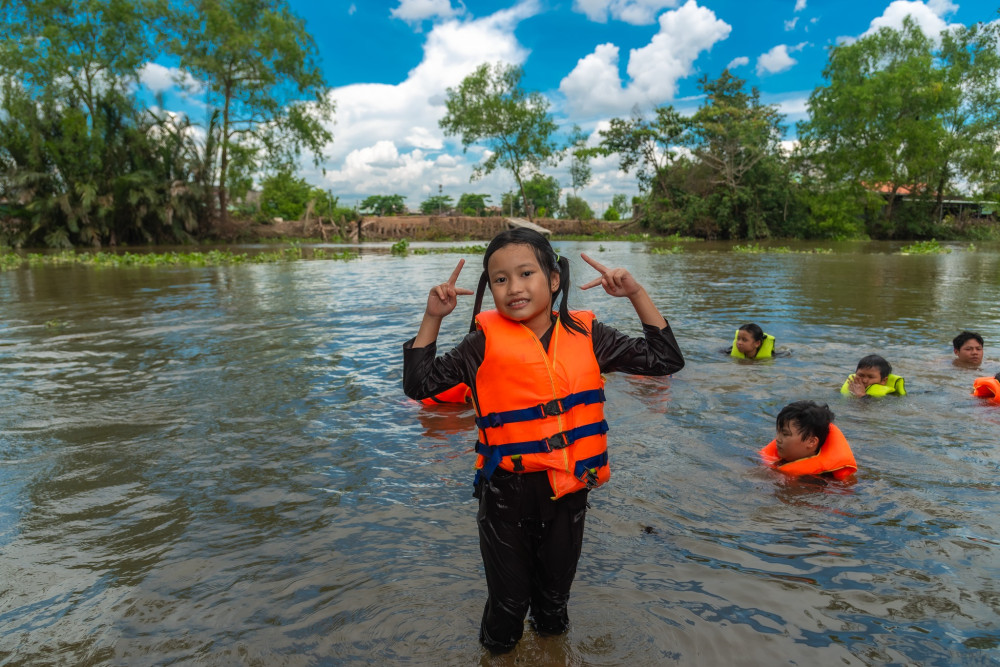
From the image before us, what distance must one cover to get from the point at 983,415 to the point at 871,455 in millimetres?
1796

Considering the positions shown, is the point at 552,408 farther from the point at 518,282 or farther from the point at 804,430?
the point at 804,430

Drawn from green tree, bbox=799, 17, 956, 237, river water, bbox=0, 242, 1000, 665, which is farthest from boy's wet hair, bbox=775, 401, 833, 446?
green tree, bbox=799, 17, 956, 237

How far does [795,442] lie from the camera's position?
14.6 ft

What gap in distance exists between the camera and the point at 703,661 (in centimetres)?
258

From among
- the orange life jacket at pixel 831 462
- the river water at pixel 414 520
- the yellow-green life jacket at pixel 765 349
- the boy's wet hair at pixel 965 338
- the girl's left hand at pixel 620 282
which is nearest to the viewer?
the girl's left hand at pixel 620 282

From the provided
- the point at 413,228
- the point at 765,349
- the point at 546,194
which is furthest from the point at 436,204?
the point at 765,349

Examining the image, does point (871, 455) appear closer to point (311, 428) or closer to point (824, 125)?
point (311, 428)

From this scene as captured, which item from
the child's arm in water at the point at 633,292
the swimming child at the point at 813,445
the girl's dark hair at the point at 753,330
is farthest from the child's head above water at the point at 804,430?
the girl's dark hair at the point at 753,330

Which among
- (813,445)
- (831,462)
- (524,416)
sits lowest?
(831,462)


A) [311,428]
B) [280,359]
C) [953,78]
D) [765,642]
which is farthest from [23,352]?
[953,78]

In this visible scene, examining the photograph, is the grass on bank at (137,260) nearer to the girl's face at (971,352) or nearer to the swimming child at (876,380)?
the swimming child at (876,380)

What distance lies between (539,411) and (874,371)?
5250 mm

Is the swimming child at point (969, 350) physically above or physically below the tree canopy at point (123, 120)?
below

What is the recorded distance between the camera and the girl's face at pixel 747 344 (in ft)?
25.9
